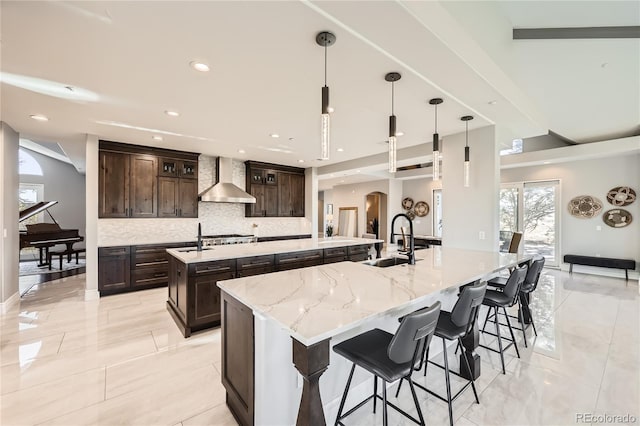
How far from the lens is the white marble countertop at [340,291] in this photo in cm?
126

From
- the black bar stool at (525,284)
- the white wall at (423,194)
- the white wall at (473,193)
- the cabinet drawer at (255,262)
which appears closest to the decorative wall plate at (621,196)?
the white wall at (423,194)

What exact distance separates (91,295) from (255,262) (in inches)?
123

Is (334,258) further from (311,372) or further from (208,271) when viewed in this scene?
(311,372)

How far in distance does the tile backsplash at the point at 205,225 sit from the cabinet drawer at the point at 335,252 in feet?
7.41

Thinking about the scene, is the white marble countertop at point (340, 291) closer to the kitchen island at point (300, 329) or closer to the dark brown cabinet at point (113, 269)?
the kitchen island at point (300, 329)

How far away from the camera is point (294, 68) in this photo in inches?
93.3

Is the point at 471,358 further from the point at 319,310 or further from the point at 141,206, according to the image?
the point at 141,206

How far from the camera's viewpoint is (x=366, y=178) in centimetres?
1000

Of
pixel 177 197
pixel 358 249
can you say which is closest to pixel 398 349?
pixel 358 249

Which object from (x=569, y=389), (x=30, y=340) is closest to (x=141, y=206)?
(x=30, y=340)

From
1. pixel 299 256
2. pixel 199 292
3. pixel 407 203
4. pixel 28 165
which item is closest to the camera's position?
pixel 199 292

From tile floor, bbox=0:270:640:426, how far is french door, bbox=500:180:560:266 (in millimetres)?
3564

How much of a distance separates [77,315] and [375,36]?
16.1ft

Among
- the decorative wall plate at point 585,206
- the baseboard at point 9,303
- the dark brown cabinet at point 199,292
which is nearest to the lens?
the dark brown cabinet at point 199,292
